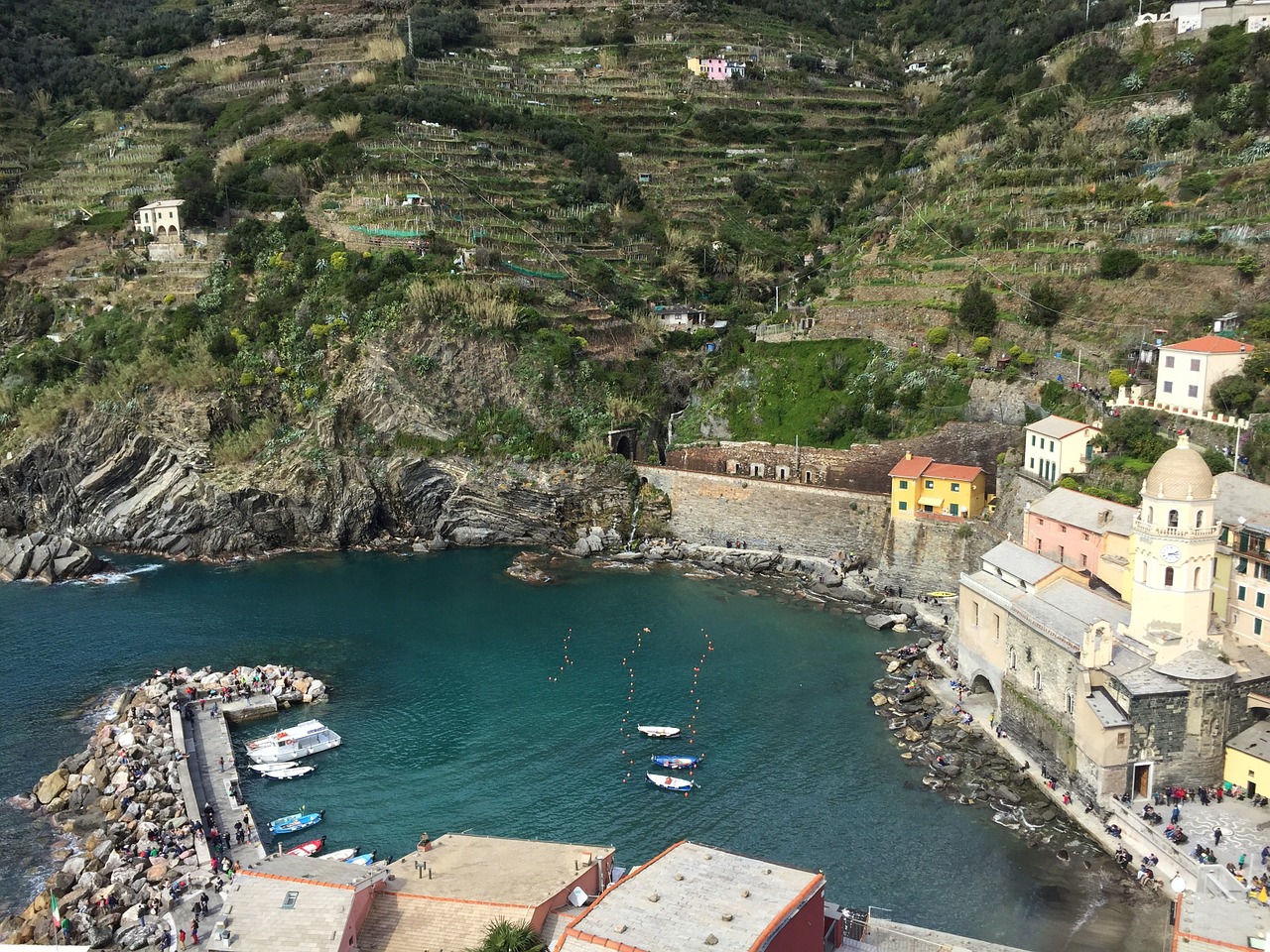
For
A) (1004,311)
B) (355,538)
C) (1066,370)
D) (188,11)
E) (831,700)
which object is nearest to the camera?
(831,700)

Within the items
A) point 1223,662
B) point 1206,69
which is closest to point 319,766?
point 1223,662

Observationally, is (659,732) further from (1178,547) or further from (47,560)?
(47,560)

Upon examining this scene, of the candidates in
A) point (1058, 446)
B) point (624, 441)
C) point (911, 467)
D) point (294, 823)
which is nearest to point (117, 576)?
point (624, 441)

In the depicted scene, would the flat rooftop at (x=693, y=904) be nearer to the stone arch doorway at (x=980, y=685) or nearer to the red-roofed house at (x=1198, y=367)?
the stone arch doorway at (x=980, y=685)

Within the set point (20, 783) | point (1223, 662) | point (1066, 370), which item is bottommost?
point (20, 783)

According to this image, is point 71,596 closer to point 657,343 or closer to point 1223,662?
point 657,343

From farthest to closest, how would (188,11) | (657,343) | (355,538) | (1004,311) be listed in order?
(188,11) → (657,343) → (355,538) → (1004,311)

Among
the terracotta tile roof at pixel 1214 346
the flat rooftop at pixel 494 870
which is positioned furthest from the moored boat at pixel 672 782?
the terracotta tile roof at pixel 1214 346
